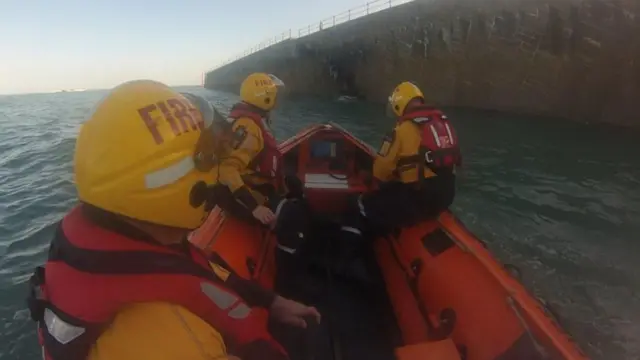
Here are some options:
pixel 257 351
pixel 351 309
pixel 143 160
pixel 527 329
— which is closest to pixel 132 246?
pixel 143 160

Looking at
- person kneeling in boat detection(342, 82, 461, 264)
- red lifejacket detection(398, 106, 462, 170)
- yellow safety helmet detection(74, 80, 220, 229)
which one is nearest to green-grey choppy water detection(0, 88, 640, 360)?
person kneeling in boat detection(342, 82, 461, 264)

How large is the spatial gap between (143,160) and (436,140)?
10.9ft

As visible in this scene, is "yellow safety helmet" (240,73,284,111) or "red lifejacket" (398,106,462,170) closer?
"red lifejacket" (398,106,462,170)

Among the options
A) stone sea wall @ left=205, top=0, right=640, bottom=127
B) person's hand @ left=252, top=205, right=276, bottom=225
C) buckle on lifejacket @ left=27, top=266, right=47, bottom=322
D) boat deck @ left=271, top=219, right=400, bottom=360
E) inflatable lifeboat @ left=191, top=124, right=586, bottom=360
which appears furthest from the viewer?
stone sea wall @ left=205, top=0, right=640, bottom=127

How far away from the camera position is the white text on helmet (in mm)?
1335

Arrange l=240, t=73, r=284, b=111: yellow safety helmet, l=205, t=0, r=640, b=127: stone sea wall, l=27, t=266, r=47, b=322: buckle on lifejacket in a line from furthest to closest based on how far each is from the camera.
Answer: l=205, t=0, r=640, b=127: stone sea wall → l=240, t=73, r=284, b=111: yellow safety helmet → l=27, t=266, r=47, b=322: buckle on lifejacket

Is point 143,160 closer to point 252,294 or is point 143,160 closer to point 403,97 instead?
point 252,294

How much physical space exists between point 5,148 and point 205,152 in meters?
16.5

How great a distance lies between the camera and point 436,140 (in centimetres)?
424

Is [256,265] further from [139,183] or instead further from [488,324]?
[139,183]

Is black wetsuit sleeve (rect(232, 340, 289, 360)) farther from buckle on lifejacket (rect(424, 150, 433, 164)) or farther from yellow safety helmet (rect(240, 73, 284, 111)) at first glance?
yellow safety helmet (rect(240, 73, 284, 111))

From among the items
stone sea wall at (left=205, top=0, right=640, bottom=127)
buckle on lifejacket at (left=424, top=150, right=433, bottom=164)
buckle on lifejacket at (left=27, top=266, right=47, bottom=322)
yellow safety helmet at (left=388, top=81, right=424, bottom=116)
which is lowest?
buckle on lifejacket at (left=27, top=266, right=47, bottom=322)

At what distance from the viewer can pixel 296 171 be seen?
6.20m

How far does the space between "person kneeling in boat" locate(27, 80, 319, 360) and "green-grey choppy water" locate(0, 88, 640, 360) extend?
3.69 meters
